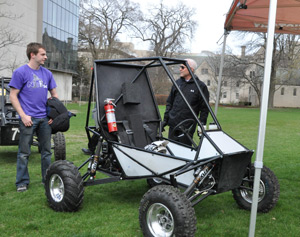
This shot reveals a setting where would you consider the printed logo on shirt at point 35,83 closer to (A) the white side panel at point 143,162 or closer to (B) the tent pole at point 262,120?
(A) the white side panel at point 143,162

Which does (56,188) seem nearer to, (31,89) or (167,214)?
(31,89)

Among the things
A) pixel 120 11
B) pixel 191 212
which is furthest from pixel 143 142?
pixel 120 11

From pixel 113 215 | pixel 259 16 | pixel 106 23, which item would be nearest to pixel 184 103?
pixel 113 215

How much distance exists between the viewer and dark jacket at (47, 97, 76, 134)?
15.3 feet

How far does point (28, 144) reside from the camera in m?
4.67

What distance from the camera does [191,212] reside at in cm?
305

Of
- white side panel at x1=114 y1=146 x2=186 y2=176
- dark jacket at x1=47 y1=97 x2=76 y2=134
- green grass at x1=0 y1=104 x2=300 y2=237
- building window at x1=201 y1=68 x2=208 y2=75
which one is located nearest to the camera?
green grass at x1=0 y1=104 x2=300 y2=237

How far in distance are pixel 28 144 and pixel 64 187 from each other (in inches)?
44.3

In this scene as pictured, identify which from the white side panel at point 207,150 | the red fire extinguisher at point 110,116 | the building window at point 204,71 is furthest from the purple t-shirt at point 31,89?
the building window at point 204,71

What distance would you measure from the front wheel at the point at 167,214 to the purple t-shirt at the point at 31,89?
221cm

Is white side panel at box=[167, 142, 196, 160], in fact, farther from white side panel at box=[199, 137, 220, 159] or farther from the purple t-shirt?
the purple t-shirt

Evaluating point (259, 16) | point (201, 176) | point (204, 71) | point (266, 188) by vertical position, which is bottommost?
point (266, 188)

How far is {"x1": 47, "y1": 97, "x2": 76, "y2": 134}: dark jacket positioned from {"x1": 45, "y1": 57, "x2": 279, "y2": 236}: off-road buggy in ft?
1.36

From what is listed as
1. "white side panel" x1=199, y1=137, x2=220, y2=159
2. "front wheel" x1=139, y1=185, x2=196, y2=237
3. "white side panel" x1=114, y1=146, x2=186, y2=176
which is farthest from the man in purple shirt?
"white side panel" x1=199, y1=137, x2=220, y2=159
